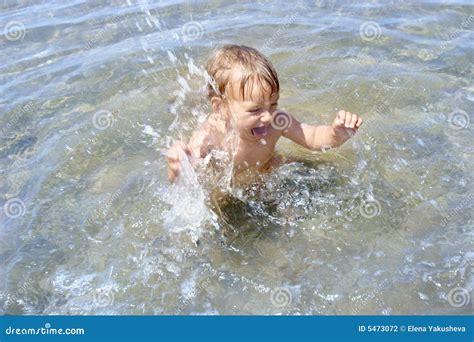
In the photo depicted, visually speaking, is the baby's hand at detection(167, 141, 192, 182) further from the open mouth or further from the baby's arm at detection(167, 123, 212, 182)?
the open mouth

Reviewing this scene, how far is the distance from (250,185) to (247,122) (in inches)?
24.7

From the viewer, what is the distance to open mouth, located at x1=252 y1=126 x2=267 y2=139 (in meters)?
3.65

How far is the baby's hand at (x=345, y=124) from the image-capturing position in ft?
11.2

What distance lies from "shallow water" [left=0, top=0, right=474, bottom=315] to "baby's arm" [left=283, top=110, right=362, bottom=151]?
0.80 feet

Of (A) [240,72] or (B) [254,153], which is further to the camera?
(B) [254,153]

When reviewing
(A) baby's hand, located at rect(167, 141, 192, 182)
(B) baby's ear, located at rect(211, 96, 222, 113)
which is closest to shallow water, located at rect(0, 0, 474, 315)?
(A) baby's hand, located at rect(167, 141, 192, 182)

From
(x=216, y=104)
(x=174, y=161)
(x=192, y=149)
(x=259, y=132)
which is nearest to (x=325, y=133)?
(x=259, y=132)

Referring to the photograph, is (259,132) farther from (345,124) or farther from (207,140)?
(345,124)

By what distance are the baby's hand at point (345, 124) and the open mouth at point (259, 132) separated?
50 centimetres

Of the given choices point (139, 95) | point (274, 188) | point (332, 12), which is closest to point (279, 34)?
point (332, 12)

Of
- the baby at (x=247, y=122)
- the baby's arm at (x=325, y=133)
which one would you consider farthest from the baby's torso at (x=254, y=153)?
the baby's arm at (x=325, y=133)

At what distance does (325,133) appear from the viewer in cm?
384

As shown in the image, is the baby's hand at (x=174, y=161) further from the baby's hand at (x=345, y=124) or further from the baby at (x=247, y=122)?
the baby's hand at (x=345, y=124)

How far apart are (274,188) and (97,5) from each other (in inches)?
192
